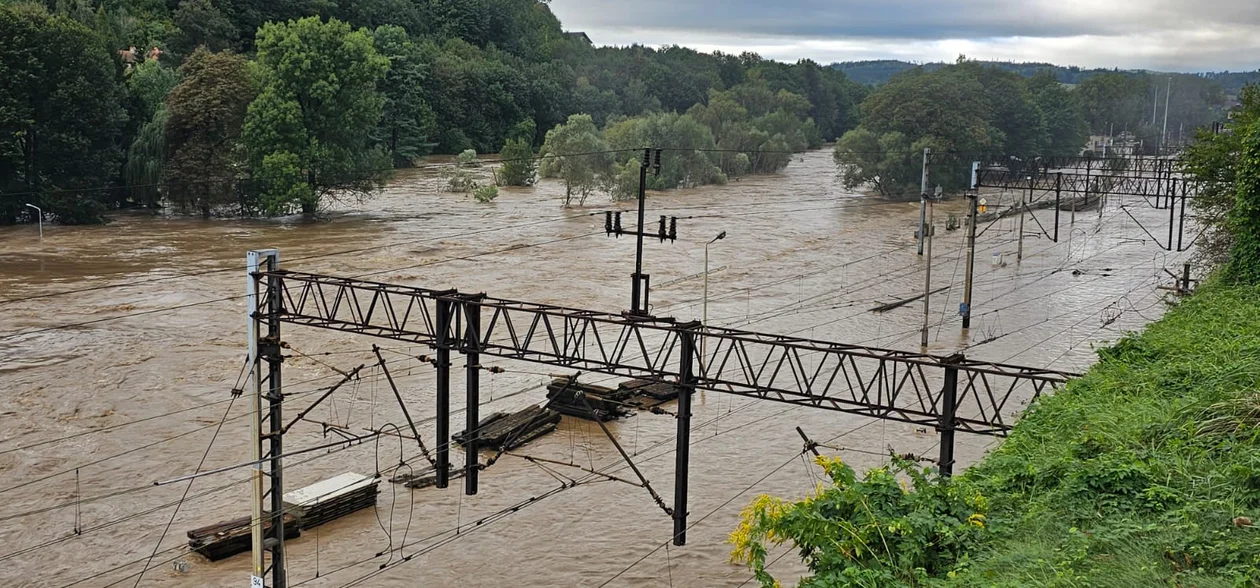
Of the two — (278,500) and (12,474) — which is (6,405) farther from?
(278,500)

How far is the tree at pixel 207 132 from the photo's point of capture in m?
67.9

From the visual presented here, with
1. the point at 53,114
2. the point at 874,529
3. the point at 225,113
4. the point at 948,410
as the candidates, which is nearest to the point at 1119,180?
the point at 225,113

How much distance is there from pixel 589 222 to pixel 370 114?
16.0 m

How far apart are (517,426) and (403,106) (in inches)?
3105

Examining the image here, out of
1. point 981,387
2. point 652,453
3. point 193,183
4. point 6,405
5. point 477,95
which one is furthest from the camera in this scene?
point 477,95

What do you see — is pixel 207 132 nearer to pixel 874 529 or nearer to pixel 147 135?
pixel 147 135

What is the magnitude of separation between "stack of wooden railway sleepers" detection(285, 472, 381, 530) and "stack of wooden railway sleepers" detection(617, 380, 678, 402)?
10.8m

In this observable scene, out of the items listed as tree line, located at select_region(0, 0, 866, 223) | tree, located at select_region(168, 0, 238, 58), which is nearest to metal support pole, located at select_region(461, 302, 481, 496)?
tree line, located at select_region(0, 0, 866, 223)

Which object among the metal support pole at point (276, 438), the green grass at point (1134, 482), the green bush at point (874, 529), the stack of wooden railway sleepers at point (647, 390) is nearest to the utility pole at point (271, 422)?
the metal support pole at point (276, 438)

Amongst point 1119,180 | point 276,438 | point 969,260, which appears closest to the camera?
point 276,438

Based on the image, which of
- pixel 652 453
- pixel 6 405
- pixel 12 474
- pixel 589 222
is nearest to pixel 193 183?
pixel 589 222

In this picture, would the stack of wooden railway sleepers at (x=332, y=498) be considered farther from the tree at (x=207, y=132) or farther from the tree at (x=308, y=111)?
the tree at (x=207, y=132)

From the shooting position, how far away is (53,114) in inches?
2527

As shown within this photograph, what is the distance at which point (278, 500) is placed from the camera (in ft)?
61.1
